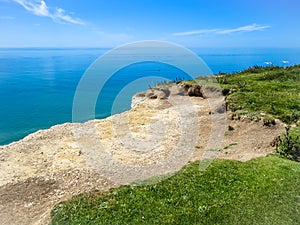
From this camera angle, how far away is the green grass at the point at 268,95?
27.2m

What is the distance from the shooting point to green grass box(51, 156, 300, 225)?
12922 millimetres

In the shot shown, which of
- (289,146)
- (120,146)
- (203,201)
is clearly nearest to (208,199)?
(203,201)

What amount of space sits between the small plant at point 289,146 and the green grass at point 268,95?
4.20m

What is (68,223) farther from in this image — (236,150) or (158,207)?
(236,150)

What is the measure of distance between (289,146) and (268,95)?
12591 millimetres

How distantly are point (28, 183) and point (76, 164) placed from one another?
3.67 meters

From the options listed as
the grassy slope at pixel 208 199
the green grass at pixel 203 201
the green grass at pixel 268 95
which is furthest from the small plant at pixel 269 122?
the green grass at pixel 203 201

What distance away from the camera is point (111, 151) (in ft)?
79.7

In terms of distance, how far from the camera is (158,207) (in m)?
13.7

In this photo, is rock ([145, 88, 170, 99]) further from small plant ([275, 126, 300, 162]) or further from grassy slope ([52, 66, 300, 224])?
grassy slope ([52, 66, 300, 224])

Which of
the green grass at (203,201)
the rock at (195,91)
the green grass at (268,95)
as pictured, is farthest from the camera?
the rock at (195,91)

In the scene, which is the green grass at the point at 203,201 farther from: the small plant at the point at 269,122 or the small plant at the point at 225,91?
the small plant at the point at 225,91

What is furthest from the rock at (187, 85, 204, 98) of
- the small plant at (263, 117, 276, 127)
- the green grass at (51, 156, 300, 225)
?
the green grass at (51, 156, 300, 225)

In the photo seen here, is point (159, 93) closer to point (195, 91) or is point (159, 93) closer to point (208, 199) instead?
point (195, 91)
